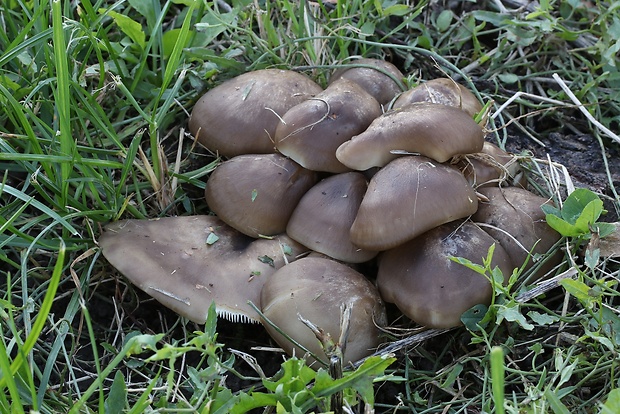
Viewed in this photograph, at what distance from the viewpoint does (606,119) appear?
11.1 ft

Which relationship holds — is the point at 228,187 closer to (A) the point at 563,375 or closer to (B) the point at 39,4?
(B) the point at 39,4

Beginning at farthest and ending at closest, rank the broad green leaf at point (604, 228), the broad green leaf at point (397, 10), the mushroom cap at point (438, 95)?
1. the broad green leaf at point (397, 10)
2. the mushroom cap at point (438, 95)
3. the broad green leaf at point (604, 228)

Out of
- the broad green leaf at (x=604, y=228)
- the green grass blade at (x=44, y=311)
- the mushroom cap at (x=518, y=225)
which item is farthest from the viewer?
the mushroom cap at (x=518, y=225)

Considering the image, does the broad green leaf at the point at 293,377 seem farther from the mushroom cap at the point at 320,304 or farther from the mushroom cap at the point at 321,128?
the mushroom cap at the point at 321,128

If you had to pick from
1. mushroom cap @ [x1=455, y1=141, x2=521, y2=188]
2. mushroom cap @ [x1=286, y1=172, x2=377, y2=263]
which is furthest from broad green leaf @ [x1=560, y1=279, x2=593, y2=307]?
mushroom cap @ [x1=286, y1=172, x2=377, y2=263]

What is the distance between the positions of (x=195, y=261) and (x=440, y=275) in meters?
0.93

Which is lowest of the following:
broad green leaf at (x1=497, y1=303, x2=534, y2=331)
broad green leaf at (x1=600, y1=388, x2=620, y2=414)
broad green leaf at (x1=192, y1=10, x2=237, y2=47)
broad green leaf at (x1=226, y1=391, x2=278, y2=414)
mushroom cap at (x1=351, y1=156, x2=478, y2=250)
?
broad green leaf at (x1=497, y1=303, x2=534, y2=331)

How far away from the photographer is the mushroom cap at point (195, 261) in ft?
8.26

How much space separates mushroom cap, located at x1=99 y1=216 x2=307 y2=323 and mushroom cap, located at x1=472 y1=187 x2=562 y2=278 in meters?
0.74

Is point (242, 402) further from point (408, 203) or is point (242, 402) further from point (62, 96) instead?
point (62, 96)

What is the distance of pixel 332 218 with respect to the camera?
8.44 feet

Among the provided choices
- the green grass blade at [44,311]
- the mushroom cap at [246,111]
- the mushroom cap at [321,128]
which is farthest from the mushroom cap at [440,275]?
the green grass blade at [44,311]

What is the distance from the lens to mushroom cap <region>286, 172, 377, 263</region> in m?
2.56

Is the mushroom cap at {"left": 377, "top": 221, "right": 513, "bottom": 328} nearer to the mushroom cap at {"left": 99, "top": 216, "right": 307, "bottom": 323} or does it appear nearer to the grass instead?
the grass
